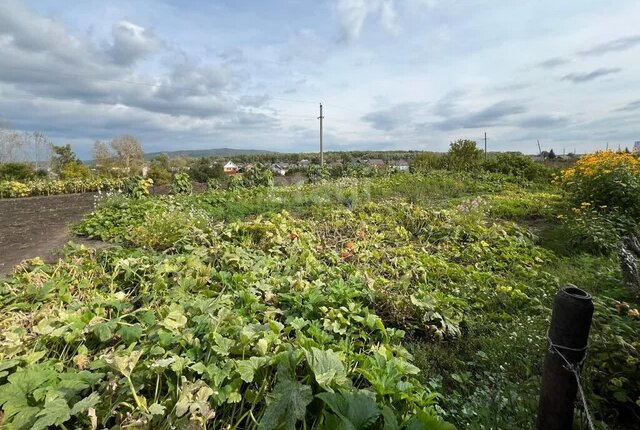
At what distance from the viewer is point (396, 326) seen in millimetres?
3021

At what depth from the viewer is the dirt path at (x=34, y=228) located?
4766 mm

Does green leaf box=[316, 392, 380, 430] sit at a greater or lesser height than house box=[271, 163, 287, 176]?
lesser

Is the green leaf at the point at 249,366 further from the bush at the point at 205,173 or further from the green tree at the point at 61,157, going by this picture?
the green tree at the point at 61,157

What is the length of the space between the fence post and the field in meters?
0.31

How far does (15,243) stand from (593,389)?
7.38 meters

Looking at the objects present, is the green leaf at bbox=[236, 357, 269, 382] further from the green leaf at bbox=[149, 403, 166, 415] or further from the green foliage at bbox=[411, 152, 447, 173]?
the green foliage at bbox=[411, 152, 447, 173]

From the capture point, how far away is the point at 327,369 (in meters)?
1.74

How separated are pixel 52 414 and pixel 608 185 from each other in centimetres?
811

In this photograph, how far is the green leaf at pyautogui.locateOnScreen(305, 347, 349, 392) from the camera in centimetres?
168

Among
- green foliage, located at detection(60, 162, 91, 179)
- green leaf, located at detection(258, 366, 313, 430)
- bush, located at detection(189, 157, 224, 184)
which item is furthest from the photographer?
bush, located at detection(189, 157, 224, 184)

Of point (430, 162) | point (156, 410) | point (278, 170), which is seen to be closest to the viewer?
point (156, 410)

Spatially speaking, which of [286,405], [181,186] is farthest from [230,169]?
[286,405]

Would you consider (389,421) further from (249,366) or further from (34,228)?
(34,228)

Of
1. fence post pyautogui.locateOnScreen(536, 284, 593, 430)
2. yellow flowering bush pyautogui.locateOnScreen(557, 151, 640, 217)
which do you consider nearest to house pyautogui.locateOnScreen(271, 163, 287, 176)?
yellow flowering bush pyautogui.locateOnScreen(557, 151, 640, 217)
